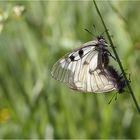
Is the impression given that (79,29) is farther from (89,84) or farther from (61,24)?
(89,84)

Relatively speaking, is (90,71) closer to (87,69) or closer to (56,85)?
(87,69)

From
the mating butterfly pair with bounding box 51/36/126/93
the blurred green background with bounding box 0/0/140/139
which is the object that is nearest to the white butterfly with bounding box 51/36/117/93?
the mating butterfly pair with bounding box 51/36/126/93

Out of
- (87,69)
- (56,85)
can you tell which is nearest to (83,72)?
(87,69)

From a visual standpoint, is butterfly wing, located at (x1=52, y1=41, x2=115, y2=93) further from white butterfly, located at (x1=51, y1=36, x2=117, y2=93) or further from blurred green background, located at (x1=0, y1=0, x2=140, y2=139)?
blurred green background, located at (x1=0, y1=0, x2=140, y2=139)

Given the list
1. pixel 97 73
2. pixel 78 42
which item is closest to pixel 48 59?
pixel 78 42

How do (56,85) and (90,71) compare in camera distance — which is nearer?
(90,71)

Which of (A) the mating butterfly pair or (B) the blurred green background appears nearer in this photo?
(A) the mating butterfly pair

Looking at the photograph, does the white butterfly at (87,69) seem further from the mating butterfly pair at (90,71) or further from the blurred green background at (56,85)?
the blurred green background at (56,85)
